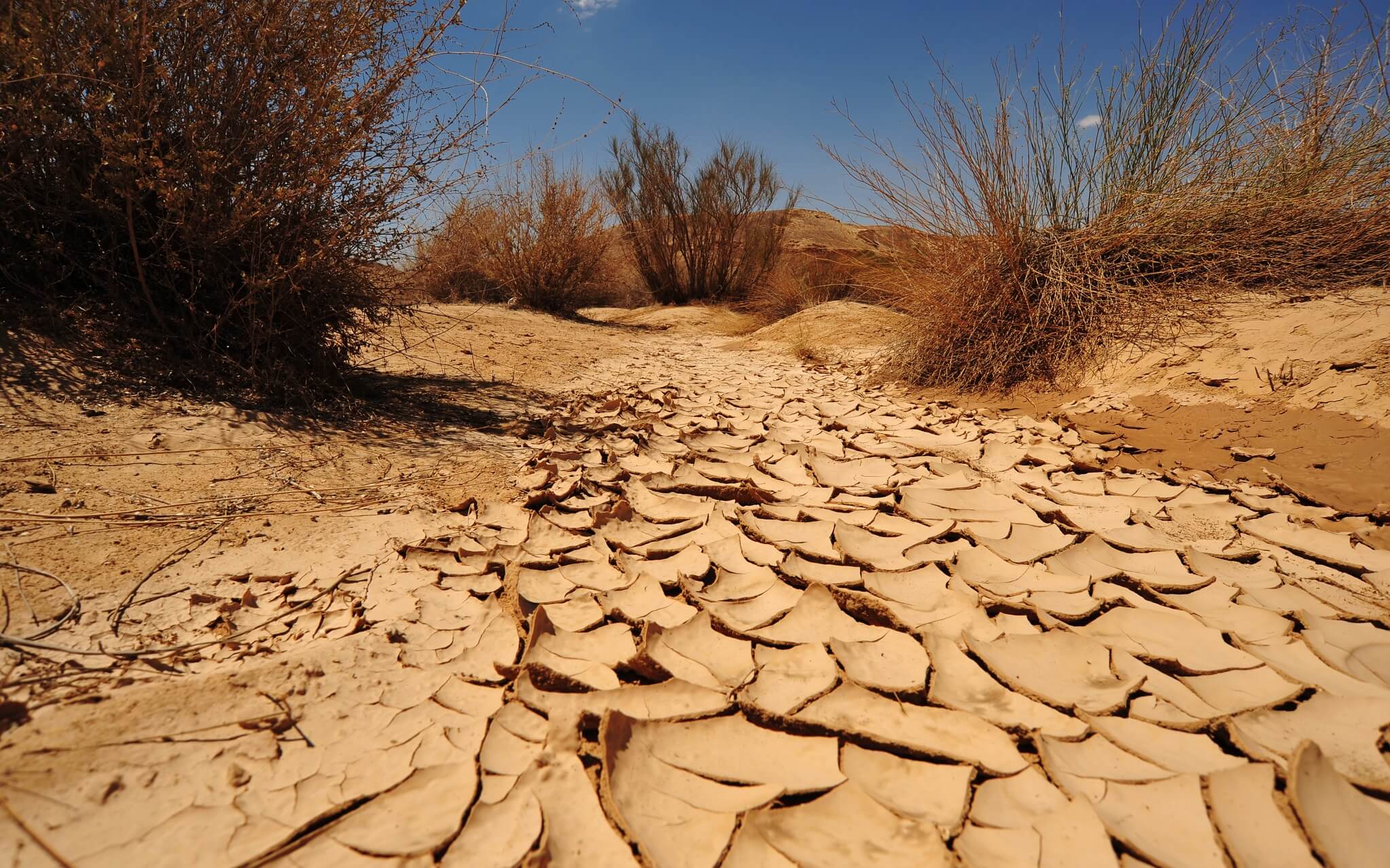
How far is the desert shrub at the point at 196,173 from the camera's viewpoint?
70.2 inches

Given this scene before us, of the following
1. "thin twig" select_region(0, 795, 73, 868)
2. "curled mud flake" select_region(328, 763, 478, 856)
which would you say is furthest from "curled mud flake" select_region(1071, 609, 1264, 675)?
"thin twig" select_region(0, 795, 73, 868)

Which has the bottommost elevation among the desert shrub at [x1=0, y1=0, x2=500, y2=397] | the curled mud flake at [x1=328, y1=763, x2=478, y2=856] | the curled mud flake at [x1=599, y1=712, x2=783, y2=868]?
the curled mud flake at [x1=328, y1=763, x2=478, y2=856]

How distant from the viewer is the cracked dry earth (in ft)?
2.19

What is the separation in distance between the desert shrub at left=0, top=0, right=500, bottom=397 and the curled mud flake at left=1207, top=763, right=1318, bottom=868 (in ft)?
7.70

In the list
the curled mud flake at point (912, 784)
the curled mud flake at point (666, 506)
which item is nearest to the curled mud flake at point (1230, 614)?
the curled mud flake at point (912, 784)

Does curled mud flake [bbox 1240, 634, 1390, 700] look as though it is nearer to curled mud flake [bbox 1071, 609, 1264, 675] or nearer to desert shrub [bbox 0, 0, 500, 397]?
curled mud flake [bbox 1071, 609, 1264, 675]

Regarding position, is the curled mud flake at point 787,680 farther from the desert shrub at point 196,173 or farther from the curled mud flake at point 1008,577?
the desert shrub at point 196,173

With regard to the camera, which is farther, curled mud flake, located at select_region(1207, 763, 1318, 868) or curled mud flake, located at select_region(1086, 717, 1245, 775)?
curled mud flake, located at select_region(1086, 717, 1245, 775)

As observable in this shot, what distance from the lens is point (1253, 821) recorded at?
0.67m

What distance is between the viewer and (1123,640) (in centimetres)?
102

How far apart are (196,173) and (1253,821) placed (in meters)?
2.71

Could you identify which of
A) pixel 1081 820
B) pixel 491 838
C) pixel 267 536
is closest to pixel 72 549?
pixel 267 536

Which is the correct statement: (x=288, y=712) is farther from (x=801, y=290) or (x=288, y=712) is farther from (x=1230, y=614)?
(x=801, y=290)

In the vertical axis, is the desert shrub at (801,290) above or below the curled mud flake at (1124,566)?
above
